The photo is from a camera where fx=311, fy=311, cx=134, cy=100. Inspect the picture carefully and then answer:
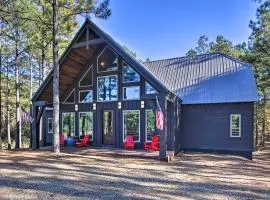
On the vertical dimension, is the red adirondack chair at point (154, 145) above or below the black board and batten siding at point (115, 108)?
below

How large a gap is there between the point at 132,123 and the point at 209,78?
4.94 meters

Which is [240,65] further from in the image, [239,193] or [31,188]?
[31,188]

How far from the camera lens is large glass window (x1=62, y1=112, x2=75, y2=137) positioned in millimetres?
18125

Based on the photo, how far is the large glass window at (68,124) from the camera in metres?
18.1

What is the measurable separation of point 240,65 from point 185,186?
1125 centimetres

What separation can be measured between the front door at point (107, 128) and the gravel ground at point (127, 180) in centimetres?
438

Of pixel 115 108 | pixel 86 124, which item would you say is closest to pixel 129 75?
pixel 115 108

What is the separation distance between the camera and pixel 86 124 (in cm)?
1766

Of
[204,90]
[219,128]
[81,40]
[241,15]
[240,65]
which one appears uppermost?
[241,15]

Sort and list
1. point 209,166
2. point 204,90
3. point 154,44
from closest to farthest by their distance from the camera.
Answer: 1. point 209,166
2. point 204,90
3. point 154,44

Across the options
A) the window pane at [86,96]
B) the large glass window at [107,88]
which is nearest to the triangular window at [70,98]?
the window pane at [86,96]

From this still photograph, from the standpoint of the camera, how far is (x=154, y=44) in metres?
33.4

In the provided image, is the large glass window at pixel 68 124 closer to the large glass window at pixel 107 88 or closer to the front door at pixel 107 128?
the front door at pixel 107 128

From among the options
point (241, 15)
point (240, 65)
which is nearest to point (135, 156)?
point (240, 65)
